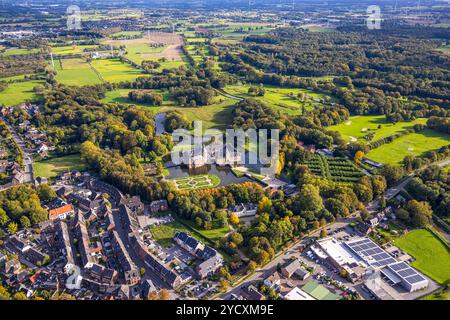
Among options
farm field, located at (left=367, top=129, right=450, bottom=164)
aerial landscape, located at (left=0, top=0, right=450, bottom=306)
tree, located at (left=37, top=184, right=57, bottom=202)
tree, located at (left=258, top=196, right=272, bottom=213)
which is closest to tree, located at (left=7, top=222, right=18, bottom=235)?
aerial landscape, located at (left=0, top=0, right=450, bottom=306)

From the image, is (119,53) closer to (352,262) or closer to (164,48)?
(164,48)

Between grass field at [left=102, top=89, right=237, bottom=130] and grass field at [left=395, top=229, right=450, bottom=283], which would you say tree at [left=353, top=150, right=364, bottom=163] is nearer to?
grass field at [left=395, top=229, right=450, bottom=283]

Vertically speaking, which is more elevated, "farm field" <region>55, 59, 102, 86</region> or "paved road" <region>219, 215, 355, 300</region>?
"farm field" <region>55, 59, 102, 86</region>

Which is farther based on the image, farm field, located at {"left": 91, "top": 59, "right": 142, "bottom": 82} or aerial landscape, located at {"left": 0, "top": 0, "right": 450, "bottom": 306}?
farm field, located at {"left": 91, "top": 59, "right": 142, "bottom": 82}

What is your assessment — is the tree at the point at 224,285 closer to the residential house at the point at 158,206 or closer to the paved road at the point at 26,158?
the residential house at the point at 158,206

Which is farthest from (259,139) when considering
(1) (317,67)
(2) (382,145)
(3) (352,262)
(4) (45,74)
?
(4) (45,74)

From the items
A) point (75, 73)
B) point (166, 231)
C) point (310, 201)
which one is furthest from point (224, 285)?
point (75, 73)

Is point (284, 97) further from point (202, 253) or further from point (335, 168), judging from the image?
point (202, 253)
